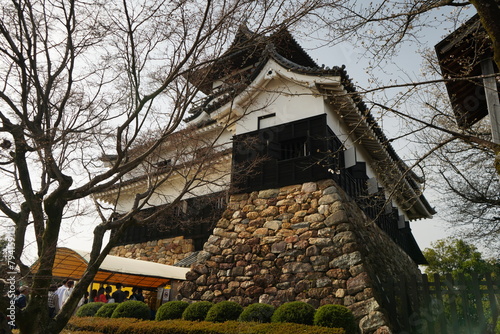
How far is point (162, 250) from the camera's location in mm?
16266

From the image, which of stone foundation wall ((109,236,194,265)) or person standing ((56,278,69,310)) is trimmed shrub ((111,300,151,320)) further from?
stone foundation wall ((109,236,194,265))

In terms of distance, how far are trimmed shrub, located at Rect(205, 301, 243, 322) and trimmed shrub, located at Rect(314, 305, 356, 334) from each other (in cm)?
207

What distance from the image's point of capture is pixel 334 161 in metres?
11.8

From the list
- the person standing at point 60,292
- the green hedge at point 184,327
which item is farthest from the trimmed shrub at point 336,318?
the person standing at point 60,292

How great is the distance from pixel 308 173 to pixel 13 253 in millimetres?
8285

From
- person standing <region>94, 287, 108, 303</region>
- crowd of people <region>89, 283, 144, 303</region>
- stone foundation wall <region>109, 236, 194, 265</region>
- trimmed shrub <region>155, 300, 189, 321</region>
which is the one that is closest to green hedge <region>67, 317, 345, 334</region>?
trimmed shrub <region>155, 300, 189, 321</region>

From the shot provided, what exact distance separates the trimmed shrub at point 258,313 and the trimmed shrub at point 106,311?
13.3 feet

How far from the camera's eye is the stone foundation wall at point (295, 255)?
30.9 feet

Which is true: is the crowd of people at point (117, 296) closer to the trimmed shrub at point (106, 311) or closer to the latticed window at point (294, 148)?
the trimmed shrub at point (106, 311)

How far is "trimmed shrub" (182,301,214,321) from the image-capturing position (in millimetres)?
9602

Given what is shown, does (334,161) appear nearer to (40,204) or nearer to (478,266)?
(40,204)

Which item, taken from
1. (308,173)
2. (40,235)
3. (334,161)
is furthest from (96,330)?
(334,161)

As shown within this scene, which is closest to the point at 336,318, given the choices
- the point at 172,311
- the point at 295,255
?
the point at 295,255

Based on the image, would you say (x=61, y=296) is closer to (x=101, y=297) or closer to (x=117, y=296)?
(x=117, y=296)
